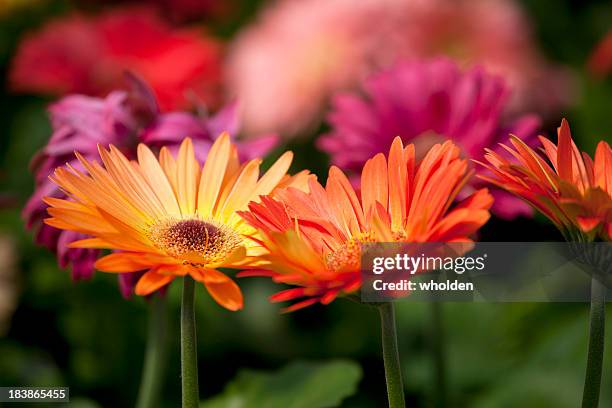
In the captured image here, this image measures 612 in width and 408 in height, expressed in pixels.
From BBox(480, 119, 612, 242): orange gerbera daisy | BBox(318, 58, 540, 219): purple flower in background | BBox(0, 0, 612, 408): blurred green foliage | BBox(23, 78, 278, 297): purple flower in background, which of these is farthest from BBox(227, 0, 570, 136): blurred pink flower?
BBox(480, 119, 612, 242): orange gerbera daisy

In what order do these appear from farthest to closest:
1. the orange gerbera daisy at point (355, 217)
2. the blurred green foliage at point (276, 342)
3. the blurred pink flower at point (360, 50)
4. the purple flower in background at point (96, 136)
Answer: the blurred pink flower at point (360, 50) → the blurred green foliage at point (276, 342) → the purple flower in background at point (96, 136) → the orange gerbera daisy at point (355, 217)

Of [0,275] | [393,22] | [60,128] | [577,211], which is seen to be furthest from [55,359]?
[577,211]

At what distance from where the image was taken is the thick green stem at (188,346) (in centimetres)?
39

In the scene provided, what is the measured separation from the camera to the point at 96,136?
1.71ft

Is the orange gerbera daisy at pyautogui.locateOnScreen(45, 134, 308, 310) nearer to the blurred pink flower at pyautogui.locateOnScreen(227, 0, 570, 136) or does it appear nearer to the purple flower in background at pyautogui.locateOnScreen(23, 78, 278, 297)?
the purple flower in background at pyautogui.locateOnScreen(23, 78, 278, 297)

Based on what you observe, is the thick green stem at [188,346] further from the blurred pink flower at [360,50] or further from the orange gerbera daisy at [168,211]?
the blurred pink flower at [360,50]

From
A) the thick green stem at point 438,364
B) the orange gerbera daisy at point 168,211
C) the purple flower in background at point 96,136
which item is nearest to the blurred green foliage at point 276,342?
the thick green stem at point 438,364

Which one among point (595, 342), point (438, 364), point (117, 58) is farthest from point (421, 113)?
point (117, 58)

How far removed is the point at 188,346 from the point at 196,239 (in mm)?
60

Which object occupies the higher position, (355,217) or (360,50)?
(360,50)

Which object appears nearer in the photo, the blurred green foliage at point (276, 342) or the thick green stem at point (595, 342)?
the thick green stem at point (595, 342)

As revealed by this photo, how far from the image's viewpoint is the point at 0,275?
855 millimetres

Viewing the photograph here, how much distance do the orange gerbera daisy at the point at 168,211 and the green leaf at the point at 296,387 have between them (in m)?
0.15

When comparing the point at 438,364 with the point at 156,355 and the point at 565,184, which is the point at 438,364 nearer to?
the point at 156,355
